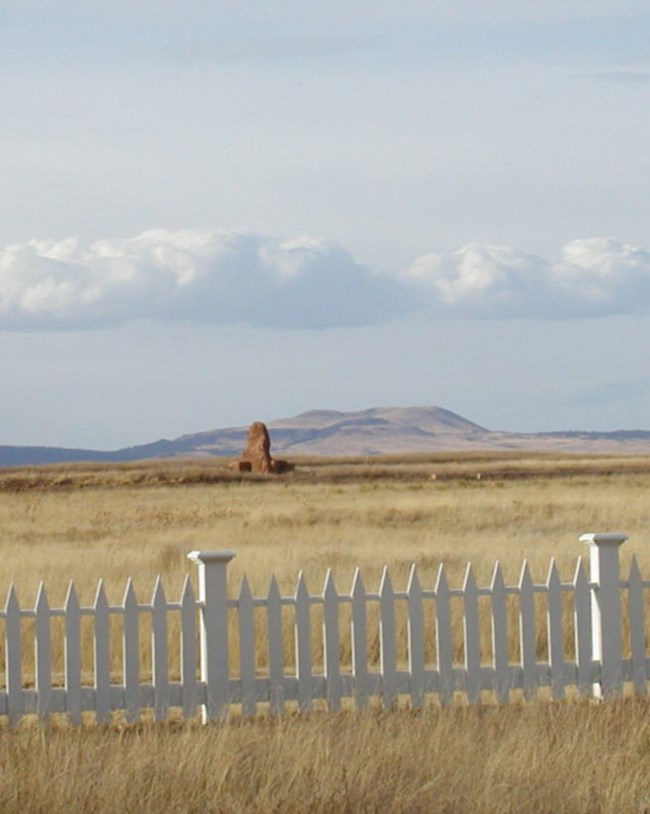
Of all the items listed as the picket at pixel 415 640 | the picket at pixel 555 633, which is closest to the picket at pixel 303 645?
the picket at pixel 415 640

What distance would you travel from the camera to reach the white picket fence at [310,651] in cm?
933

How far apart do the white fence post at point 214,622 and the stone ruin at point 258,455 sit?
5770 cm

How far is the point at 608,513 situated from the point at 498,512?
8.63 feet

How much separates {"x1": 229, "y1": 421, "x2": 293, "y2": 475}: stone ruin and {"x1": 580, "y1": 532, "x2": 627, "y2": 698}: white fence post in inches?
2252

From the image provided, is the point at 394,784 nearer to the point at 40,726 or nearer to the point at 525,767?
the point at 525,767

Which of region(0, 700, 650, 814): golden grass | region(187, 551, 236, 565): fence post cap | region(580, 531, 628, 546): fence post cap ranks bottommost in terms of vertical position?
region(0, 700, 650, 814): golden grass

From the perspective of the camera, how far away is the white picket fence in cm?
933

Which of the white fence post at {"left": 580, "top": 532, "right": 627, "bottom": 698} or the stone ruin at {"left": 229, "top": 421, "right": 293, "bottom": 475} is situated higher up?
the stone ruin at {"left": 229, "top": 421, "right": 293, "bottom": 475}

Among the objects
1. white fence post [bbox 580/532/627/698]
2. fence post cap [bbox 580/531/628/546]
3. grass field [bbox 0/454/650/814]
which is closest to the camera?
grass field [bbox 0/454/650/814]

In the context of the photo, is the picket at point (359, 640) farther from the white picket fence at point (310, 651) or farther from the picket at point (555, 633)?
the picket at point (555, 633)

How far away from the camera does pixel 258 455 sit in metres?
68.8

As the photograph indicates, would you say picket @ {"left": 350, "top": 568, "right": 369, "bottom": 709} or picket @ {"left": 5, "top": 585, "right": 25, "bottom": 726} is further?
picket @ {"left": 350, "top": 568, "right": 369, "bottom": 709}

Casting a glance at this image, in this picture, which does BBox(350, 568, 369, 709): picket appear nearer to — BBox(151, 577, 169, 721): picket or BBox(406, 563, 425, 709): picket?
BBox(406, 563, 425, 709): picket

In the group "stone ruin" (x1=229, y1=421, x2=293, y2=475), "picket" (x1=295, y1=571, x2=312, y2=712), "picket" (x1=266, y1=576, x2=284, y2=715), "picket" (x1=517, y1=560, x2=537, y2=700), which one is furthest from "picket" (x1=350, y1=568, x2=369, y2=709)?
"stone ruin" (x1=229, y1=421, x2=293, y2=475)
